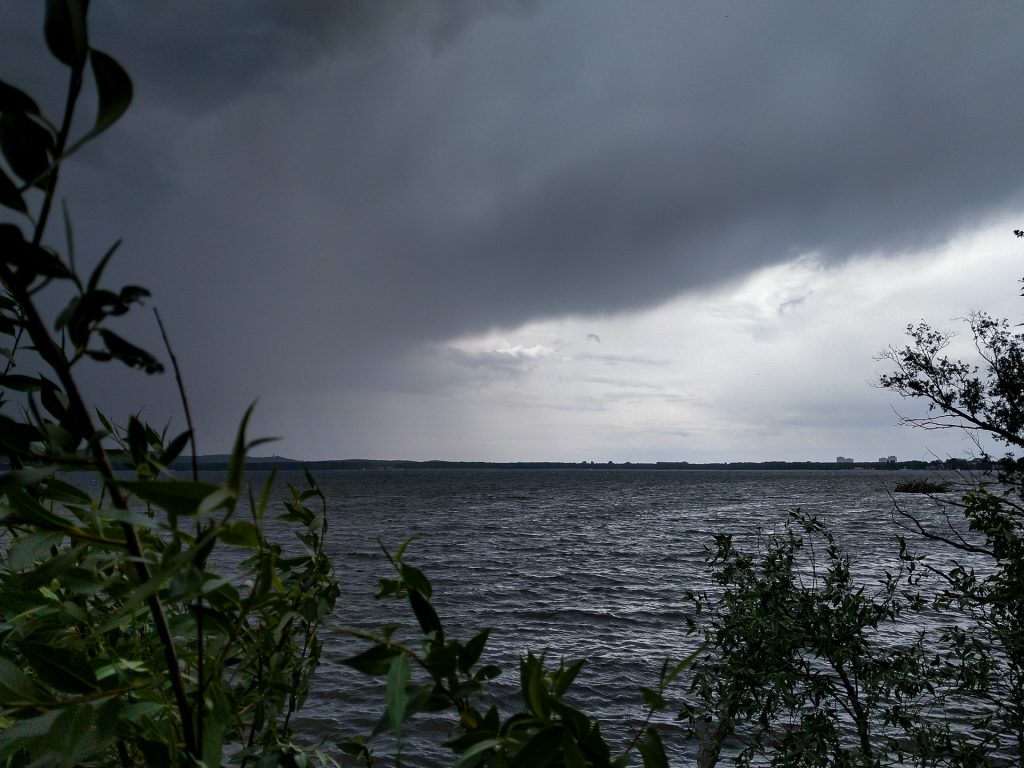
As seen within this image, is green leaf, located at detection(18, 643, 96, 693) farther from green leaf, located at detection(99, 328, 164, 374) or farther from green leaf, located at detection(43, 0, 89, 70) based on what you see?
green leaf, located at detection(43, 0, 89, 70)

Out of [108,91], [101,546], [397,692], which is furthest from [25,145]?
[397,692]

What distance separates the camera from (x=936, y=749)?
14.9ft

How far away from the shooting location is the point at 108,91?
619 mm

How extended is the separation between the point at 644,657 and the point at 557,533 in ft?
103

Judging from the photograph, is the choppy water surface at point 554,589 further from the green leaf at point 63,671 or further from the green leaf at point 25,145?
the green leaf at point 25,145

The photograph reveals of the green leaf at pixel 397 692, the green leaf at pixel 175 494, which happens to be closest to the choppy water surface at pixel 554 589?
the green leaf at pixel 397 692

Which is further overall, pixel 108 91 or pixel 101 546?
pixel 101 546

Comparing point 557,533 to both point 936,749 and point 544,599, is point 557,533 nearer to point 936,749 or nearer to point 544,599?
point 544,599

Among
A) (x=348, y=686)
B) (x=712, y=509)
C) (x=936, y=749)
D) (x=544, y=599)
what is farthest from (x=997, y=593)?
(x=712, y=509)

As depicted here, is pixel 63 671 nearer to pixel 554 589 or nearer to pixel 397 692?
pixel 397 692

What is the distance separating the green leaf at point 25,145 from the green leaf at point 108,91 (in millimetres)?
78

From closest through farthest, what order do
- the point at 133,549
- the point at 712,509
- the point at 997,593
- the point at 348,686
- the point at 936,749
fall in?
the point at 133,549, the point at 936,749, the point at 997,593, the point at 348,686, the point at 712,509

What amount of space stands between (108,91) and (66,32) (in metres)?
0.06

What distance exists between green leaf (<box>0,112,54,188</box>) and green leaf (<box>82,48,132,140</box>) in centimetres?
8
